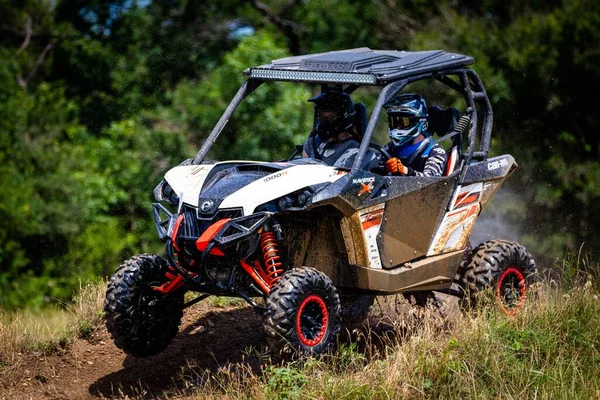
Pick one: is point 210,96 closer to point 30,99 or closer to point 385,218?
point 30,99

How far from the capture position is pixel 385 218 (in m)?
7.76

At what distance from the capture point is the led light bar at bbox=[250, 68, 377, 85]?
7.63 meters

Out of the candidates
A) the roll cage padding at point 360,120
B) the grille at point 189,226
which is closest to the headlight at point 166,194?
the grille at point 189,226

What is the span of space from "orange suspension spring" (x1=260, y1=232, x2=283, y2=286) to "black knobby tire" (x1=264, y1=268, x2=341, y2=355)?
7.4 inches

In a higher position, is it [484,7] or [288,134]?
[484,7]

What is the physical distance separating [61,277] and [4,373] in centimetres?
1457

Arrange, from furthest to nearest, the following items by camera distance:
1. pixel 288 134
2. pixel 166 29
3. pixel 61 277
A: 1. pixel 166 29
2. pixel 61 277
3. pixel 288 134

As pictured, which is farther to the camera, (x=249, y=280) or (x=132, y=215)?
(x=132, y=215)

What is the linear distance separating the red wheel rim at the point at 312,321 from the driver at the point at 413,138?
1.50 m

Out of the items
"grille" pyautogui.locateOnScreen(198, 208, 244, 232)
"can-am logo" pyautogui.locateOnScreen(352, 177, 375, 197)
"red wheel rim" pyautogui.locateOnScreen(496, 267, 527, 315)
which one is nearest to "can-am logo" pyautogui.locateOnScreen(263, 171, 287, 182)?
"grille" pyautogui.locateOnScreen(198, 208, 244, 232)

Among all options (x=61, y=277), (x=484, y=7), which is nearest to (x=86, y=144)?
(x=61, y=277)

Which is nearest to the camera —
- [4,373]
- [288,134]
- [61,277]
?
[4,373]

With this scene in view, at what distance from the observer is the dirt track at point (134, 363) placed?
7.68 meters

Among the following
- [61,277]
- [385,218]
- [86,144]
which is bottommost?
[61,277]
